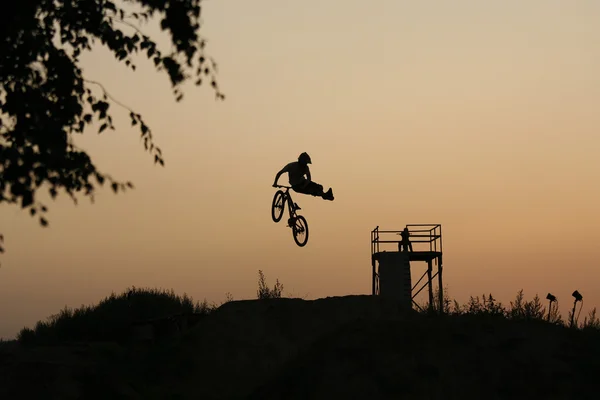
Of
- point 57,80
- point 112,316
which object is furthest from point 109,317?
point 57,80

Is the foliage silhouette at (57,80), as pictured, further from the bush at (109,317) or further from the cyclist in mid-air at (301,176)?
the bush at (109,317)

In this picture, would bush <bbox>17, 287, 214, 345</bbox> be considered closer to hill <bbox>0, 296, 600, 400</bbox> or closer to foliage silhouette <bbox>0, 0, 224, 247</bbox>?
hill <bbox>0, 296, 600, 400</bbox>

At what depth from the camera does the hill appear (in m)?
21.2

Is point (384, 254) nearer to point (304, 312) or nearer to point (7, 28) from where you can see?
point (304, 312)

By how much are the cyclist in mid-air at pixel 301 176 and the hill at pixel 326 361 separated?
14.4 feet

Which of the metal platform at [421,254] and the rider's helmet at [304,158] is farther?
the metal platform at [421,254]

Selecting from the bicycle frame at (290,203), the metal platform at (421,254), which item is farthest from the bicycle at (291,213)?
the metal platform at (421,254)

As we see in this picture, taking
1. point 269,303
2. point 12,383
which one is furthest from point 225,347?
point 12,383

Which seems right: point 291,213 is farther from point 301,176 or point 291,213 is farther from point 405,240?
point 405,240

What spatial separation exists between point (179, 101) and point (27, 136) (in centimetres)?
272

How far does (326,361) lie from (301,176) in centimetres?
536

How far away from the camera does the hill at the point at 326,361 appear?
69.7ft

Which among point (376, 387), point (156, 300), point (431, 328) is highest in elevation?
point (156, 300)

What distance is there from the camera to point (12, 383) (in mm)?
23297
